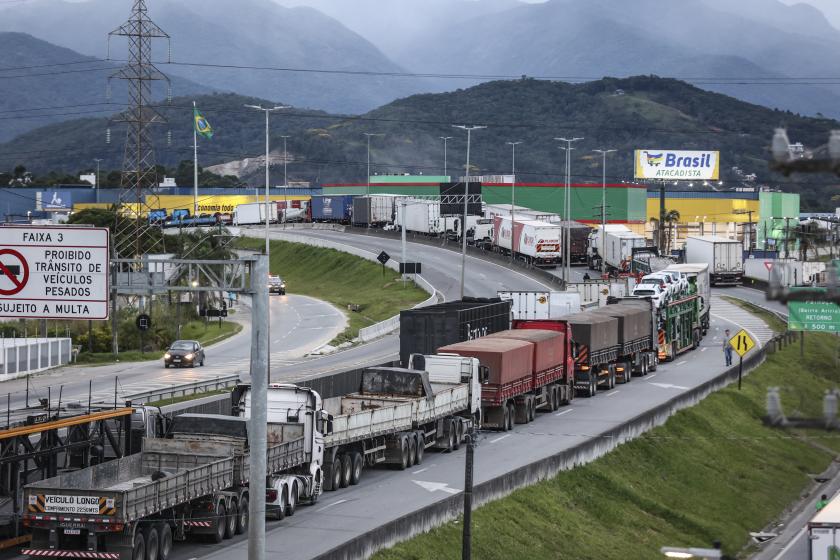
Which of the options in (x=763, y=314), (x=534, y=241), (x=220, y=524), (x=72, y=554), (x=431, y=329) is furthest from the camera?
(x=534, y=241)

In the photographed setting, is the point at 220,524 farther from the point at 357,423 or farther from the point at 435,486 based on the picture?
the point at 435,486

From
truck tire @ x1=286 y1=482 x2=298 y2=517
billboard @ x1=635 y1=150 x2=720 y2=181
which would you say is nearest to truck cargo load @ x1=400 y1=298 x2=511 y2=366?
truck tire @ x1=286 y1=482 x2=298 y2=517

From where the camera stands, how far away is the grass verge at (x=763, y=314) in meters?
92.2

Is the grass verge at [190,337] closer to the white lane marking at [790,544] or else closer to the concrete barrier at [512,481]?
the concrete barrier at [512,481]

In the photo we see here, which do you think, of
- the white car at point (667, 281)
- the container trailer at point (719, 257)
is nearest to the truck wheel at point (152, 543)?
the white car at point (667, 281)

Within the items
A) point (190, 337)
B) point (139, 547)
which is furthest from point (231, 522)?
point (190, 337)

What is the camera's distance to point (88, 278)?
28391 mm

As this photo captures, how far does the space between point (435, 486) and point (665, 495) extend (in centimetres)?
1302

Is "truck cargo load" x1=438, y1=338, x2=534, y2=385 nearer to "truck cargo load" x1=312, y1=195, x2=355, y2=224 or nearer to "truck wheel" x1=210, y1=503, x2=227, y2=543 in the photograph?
"truck wheel" x1=210, y1=503, x2=227, y2=543

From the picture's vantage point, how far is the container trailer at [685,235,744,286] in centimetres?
10669

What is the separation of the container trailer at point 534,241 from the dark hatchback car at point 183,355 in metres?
48.0

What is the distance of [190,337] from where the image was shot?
8200 centimetres

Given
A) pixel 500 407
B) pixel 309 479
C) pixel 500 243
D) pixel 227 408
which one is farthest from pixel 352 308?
pixel 309 479

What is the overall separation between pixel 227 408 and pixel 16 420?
33.8ft
